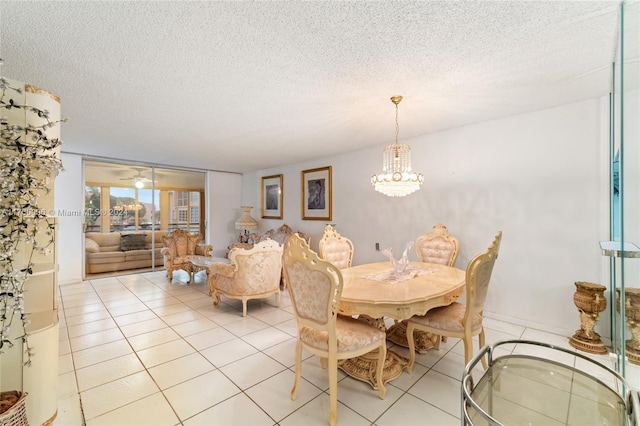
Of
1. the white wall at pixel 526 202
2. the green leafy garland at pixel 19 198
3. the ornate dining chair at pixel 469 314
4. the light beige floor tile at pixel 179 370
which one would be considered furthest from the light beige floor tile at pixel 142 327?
the white wall at pixel 526 202

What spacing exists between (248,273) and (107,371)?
1.61 metres

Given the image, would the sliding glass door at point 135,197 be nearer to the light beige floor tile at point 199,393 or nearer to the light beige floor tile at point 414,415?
the light beige floor tile at point 199,393

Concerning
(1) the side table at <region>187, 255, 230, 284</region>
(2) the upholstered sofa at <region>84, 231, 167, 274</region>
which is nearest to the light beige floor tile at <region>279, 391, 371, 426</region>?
(1) the side table at <region>187, 255, 230, 284</region>

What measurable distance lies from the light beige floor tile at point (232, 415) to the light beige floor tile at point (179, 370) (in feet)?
1.57

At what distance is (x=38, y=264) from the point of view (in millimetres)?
1645

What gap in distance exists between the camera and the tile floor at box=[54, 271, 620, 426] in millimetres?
1759

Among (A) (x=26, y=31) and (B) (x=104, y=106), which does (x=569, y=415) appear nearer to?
(A) (x=26, y=31)

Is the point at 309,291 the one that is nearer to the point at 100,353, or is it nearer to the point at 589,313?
the point at 100,353

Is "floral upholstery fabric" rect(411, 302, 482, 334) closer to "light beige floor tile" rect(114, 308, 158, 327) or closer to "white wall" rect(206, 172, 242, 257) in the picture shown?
"light beige floor tile" rect(114, 308, 158, 327)

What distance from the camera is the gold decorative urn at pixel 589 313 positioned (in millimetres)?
2475

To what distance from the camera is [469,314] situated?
1998mm

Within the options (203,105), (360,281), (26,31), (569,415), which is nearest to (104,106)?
(203,105)

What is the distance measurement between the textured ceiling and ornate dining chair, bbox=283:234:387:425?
131cm

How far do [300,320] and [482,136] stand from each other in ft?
10.2
